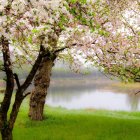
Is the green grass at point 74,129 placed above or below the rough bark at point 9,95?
below

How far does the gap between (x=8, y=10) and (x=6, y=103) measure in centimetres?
424

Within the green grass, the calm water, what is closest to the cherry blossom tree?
the green grass

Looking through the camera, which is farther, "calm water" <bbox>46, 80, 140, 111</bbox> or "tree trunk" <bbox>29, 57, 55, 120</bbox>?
"calm water" <bbox>46, 80, 140, 111</bbox>

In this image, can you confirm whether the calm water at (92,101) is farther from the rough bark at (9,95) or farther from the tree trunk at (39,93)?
the rough bark at (9,95)

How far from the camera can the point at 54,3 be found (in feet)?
25.8

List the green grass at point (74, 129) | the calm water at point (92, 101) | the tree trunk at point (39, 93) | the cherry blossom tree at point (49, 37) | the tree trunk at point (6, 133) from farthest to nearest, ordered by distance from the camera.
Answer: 1. the calm water at point (92, 101)
2. the tree trunk at point (39, 93)
3. the green grass at point (74, 129)
4. the tree trunk at point (6, 133)
5. the cherry blossom tree at point (49, 37)

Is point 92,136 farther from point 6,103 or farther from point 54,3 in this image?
point 54,3

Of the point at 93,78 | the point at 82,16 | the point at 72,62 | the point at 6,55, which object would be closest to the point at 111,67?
the point at 72,62

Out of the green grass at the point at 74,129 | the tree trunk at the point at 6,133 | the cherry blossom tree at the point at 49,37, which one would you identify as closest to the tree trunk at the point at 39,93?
the cherry blossom tree at the point at 49,37

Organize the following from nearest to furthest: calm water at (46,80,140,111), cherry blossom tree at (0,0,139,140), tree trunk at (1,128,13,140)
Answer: cherry blossom tree at (0,0,139,140) < tree trunk at (1,128,13,140) < calm water at (46,80,140,111)

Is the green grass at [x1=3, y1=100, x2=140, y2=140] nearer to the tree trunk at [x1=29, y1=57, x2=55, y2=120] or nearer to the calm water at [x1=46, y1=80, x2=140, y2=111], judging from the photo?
the tree trunk at [x1=29, y1=57, x2=55, y2=120]

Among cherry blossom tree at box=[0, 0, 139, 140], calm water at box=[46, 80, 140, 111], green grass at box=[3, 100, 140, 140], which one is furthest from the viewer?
calm water at box=[46, 80, 140, 111]

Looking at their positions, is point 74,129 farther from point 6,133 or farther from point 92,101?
point 92,101

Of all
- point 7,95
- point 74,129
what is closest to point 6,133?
point 7,95
